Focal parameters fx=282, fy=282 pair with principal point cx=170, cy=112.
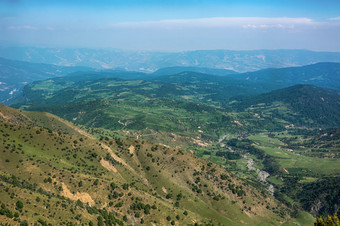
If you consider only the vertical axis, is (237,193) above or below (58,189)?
below

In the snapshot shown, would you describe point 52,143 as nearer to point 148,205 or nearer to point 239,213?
point 148,205

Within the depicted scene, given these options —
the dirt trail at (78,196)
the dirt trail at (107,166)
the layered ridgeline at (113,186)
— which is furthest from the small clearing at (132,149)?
the dirt trail at (78,196)

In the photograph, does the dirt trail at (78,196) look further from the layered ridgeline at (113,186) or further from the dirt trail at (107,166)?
the dirt trail at (107,166)

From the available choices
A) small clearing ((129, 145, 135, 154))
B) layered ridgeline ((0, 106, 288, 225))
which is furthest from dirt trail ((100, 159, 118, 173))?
small clearing ((129, 145, 135, 154))

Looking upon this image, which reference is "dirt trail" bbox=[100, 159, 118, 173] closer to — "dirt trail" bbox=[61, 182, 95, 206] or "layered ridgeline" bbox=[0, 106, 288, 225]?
"layered ridgeline" bbox=[0, 106, 288, 225]

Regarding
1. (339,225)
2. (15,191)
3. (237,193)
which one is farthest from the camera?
(237,193)

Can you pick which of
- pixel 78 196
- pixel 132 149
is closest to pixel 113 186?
pixel 78 196

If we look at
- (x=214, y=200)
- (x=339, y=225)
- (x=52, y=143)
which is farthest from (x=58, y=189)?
(x=339, y=225)
